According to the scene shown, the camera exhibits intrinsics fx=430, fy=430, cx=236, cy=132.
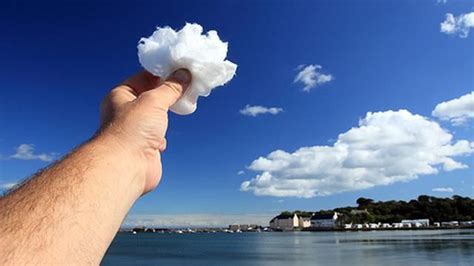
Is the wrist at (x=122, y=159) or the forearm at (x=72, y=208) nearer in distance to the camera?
the forearm at (x=72, y=208)

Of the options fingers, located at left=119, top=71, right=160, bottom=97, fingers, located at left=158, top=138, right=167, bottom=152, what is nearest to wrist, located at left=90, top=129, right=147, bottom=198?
fingers, located at left=158, top=138, right=167, bottom=152

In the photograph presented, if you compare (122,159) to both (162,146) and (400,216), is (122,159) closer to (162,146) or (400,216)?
(162,146)

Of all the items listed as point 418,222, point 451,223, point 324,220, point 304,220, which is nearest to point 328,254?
point 418,222

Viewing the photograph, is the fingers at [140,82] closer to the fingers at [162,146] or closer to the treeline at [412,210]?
the fingers at [162,146]

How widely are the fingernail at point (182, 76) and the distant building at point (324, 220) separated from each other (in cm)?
14605

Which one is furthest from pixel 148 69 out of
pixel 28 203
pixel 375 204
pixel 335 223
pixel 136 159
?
pixel 375 204

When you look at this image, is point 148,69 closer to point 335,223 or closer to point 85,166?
point 85,166

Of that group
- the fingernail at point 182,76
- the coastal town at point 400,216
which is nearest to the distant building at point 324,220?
the coastal town at point 400,216

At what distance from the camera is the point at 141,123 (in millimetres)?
1153

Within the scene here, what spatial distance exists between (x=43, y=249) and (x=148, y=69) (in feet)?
2.92

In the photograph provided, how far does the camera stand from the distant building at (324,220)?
143 meters

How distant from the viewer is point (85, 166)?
3.17 feet

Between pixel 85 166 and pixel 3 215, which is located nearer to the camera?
pixel 3 215

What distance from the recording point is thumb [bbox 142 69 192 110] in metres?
1.27
